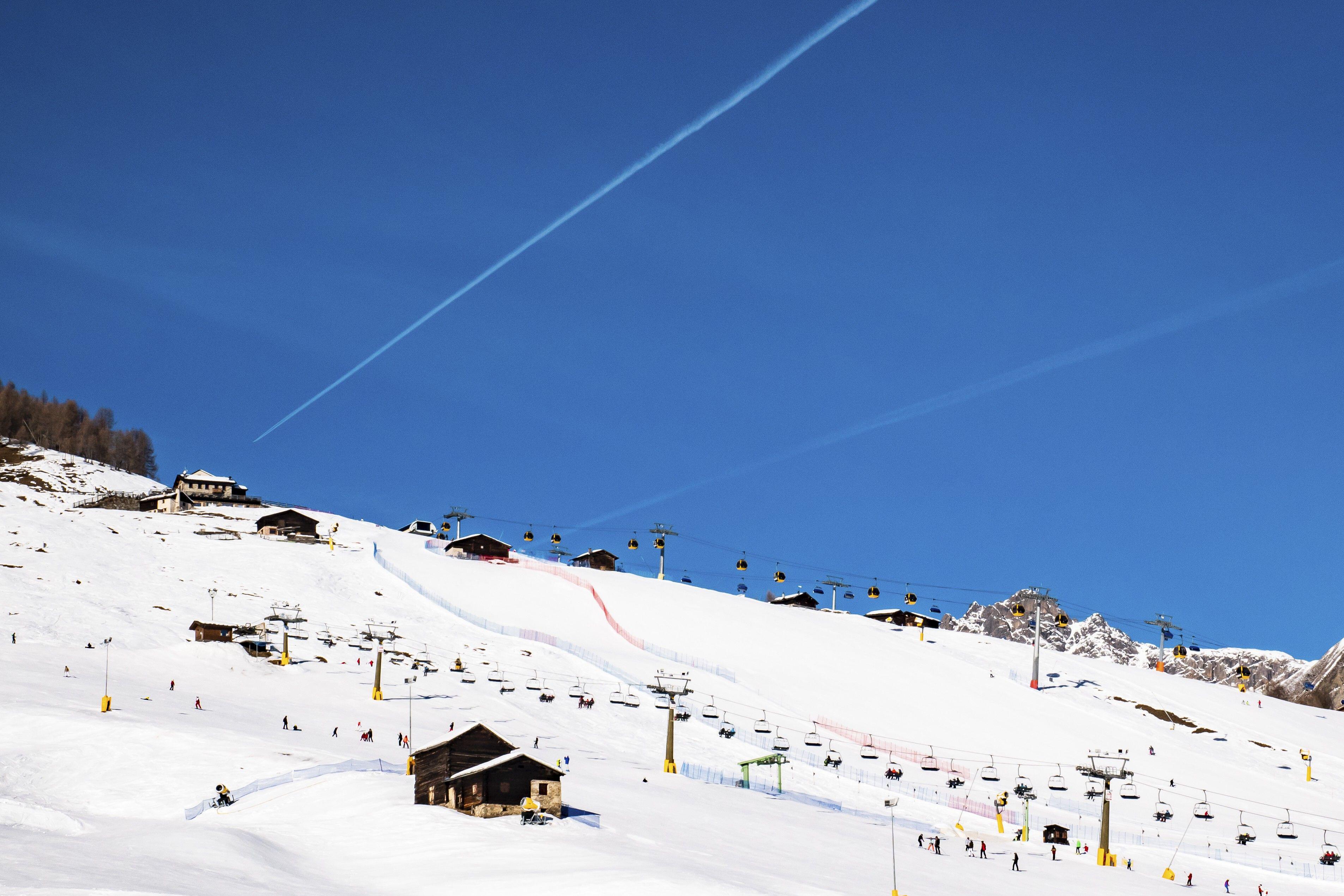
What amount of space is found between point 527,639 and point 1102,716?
44.4 m

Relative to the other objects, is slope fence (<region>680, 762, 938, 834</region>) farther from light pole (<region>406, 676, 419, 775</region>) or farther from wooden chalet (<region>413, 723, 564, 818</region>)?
wooden chalet (<region>413, 723, 564, 818</region>)

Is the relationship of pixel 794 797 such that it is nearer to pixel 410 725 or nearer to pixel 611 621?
pixel 410 725

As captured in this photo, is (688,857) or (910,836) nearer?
(688,857)

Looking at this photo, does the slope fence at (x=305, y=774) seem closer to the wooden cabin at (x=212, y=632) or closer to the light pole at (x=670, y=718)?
the light pole at (x=670, y=718)

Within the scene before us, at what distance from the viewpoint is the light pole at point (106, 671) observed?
59.2 metres

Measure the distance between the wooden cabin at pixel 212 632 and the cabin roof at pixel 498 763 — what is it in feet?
127

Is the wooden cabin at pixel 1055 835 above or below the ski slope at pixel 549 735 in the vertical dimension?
below

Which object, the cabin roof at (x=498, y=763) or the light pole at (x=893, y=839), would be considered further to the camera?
the cabin roof at (x=498, y=763)

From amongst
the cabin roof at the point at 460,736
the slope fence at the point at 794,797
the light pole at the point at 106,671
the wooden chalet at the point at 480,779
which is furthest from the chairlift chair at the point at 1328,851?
the light pole at the point at 106,671

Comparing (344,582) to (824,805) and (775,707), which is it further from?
(824,805)

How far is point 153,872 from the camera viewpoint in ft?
117

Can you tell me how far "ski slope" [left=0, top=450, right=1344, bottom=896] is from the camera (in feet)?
137

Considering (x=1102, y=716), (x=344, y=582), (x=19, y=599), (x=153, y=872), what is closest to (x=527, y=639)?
(x=344, y=582)

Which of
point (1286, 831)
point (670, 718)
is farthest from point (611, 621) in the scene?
point (1286, 831)
